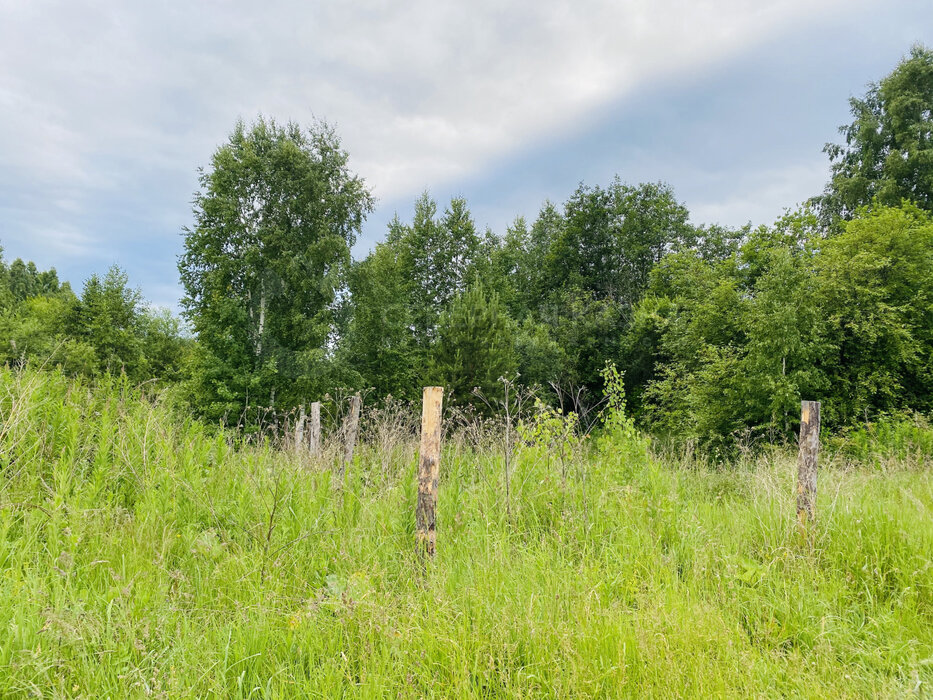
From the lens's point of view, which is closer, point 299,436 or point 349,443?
point 349,443

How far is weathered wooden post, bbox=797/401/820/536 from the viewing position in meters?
3.80

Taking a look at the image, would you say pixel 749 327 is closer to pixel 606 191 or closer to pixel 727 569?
pixel 727 569

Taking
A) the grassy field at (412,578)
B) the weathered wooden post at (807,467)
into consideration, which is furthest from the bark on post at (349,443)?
the weathered wooden post at (807,467)

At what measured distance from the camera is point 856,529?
368 centimetres

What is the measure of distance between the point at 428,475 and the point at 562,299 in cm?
2612

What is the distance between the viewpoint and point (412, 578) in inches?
112

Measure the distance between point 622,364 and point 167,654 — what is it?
2495 centimetres

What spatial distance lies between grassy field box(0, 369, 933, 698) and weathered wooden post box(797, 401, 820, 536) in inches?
5.4

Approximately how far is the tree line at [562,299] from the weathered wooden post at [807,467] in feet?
8.45

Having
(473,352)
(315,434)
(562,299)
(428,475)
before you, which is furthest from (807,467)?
(562,299)

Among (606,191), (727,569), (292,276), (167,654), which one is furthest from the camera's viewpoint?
(606,191)

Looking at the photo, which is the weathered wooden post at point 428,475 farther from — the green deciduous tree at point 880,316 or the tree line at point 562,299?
the green deciduous tree at point 880,316

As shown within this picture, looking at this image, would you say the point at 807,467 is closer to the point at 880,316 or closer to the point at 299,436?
the point at 299,436

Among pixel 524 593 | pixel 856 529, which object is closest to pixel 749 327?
pixel 856 529
